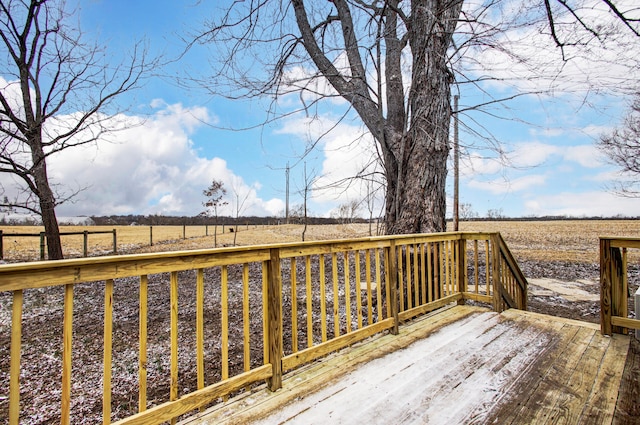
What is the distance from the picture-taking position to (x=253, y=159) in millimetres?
5840

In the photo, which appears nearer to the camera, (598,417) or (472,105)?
(598,417)

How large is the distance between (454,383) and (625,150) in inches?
665

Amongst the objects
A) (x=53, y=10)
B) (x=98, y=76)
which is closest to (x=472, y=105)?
(x=98, y=76)

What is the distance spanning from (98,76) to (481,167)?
10905mm

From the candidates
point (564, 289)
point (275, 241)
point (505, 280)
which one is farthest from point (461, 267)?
point (275, 241)

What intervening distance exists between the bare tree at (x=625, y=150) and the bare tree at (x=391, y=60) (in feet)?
39.9

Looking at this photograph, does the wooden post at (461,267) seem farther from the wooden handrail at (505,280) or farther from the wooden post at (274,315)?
the wooden post at (274,315)

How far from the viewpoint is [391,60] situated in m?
5.54

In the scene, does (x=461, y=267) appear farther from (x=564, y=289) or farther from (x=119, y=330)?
(x=119, y=330)

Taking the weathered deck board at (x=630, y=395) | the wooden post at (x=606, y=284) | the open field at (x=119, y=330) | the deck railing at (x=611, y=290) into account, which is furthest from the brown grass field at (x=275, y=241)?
the weathered deck board at (x=630, y=395)

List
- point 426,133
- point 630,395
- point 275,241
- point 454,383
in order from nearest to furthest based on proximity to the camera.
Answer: point 630,395 → point 454,383 → point 426,133 → point 275,241

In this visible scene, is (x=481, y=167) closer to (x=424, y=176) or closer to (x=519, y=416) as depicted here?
(x=424, y=176)

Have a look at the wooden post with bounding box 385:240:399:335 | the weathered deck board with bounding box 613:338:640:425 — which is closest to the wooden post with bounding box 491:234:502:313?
the weathered deck board with bounding box 613:338:640:425

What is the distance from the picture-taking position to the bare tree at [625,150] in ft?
42.9
